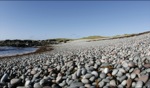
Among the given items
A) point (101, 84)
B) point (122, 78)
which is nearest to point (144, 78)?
point (122, 78)

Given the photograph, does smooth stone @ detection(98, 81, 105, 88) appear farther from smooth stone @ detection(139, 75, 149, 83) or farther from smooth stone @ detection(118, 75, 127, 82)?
smooth stone @ detection(139, 75, 149, 83)

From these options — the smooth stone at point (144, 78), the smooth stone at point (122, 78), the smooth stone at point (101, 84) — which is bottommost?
the smooth stone at point (101, 84)

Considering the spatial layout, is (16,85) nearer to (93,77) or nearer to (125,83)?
(93,77)

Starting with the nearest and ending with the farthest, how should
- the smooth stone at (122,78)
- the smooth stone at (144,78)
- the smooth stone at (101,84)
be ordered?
the smooth stone at (144,78) → the smooth stone at (101,84) → the smooth stone at (122,78)

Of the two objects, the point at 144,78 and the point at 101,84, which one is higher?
the point at 144,78

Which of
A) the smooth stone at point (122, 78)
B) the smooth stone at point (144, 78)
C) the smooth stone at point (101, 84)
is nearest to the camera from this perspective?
the smooth stone at point (144, 78)

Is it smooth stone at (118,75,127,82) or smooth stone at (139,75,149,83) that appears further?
smooth stone at (118,75,127,82)

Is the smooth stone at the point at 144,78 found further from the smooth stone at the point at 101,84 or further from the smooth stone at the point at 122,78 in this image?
the smooth stone at the point at 101,84

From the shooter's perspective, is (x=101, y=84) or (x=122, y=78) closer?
(x=101, y=84)

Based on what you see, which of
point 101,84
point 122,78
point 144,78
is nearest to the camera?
point 144,78

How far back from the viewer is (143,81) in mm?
3863

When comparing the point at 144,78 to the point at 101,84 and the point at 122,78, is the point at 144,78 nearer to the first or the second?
the point at 122,78

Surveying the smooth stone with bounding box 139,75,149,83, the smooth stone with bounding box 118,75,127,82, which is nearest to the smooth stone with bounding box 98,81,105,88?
the smooth stone with bounding box 118,75,127,82

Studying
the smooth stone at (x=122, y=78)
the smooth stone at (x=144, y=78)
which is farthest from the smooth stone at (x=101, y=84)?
the smooth stone at (x=144, y=78)
